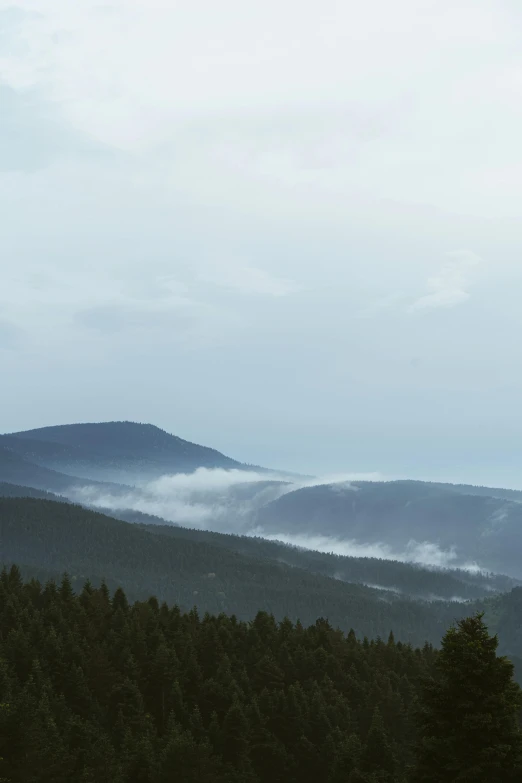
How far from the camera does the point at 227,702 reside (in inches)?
3625

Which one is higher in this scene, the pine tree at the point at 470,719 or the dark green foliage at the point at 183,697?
the pine tree at the point at 470,719

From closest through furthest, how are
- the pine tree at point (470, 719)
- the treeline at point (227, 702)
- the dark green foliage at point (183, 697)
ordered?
the pine tree at point (470, 719), the treeline at point (227, 702), the dark green foliage at point (183, 697)

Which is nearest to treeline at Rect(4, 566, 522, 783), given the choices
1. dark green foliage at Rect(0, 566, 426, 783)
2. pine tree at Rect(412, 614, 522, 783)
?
pine tree at Rect(412, 614, 522, 783)

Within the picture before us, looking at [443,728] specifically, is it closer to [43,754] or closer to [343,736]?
[43,754]

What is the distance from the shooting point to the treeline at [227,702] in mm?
31141

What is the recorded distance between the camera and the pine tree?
30.0 metres

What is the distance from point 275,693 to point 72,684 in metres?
22.3

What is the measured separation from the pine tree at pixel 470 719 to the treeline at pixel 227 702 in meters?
0.05

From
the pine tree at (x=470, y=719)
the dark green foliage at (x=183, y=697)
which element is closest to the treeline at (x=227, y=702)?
the pine tree at (x=470, y=719)

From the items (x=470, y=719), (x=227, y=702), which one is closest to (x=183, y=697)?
(x=227, y=702)

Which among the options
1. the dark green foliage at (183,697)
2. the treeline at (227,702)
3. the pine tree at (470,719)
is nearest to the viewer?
the pine tree at (470,719)

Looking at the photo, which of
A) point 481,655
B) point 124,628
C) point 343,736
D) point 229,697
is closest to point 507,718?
point 481,655

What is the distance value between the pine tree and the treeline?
0.05 metres

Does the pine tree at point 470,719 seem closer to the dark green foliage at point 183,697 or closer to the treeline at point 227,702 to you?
the treeline at point 227,702
